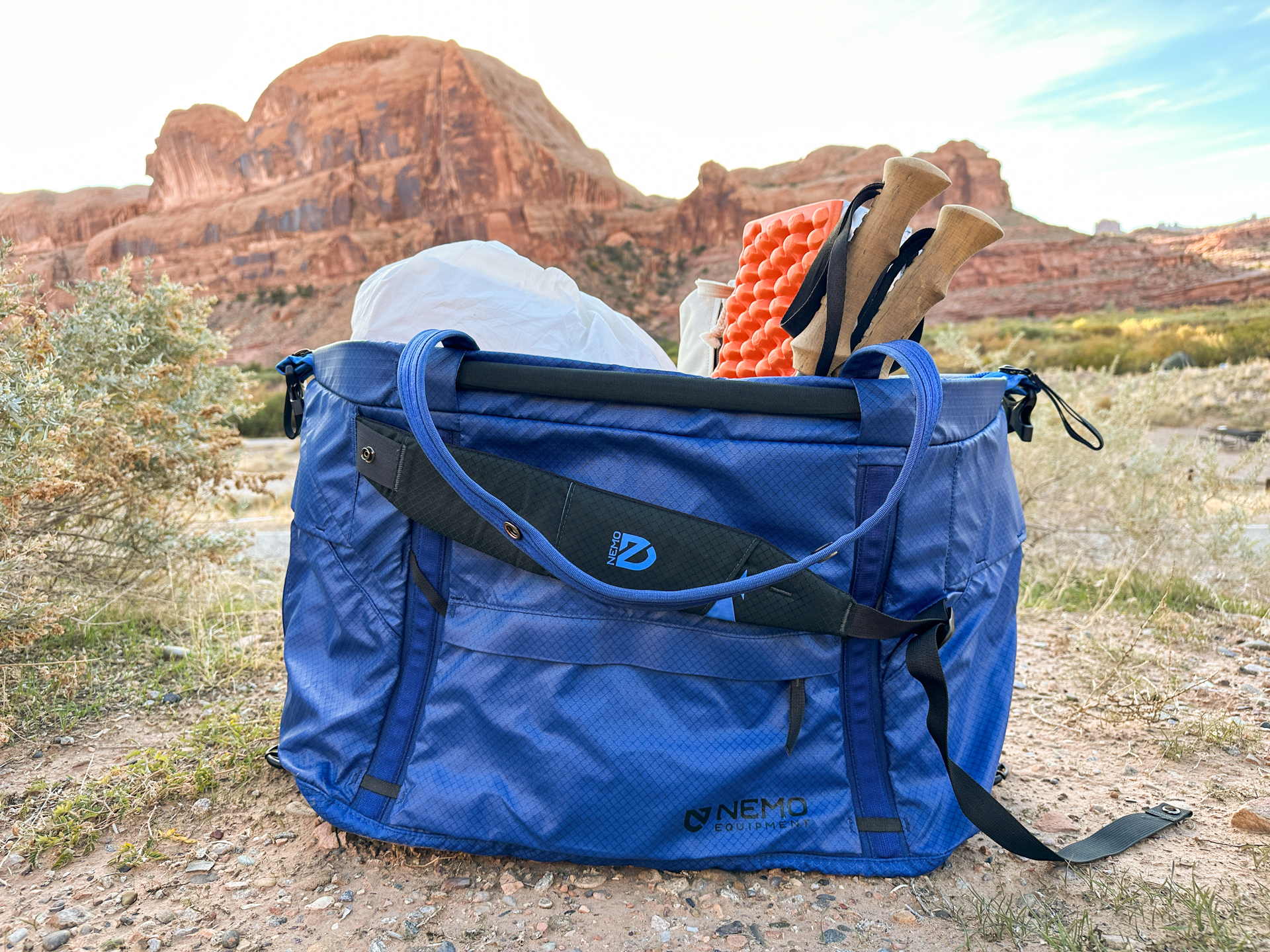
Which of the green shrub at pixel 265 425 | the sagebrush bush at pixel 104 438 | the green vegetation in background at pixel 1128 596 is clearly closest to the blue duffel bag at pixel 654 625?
the sagebrush bush at pixel 104 438

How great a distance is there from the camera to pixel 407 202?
54.3 m

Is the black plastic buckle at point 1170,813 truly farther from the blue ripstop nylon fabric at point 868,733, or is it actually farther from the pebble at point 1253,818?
the blue ripstop nylon fabric at point 868,733

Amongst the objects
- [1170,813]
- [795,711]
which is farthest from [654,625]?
[1170,813]

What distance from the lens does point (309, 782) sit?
4.11 feet

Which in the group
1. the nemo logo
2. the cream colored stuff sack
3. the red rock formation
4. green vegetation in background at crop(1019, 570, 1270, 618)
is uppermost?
the red rock formation

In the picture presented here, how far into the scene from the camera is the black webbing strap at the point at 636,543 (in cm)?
113

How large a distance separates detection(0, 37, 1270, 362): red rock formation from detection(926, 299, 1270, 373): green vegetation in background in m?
13.5

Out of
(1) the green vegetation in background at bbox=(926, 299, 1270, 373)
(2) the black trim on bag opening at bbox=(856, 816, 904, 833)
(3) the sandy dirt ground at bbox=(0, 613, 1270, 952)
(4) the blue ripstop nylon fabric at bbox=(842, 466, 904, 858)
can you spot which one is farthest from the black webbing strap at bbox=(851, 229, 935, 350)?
(1) the green vegetation in background at bbox=(926, 299, 1270, 373)

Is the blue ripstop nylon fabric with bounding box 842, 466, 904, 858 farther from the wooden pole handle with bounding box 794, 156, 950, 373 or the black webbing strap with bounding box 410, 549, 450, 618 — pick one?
the black webbing strap with bounding box 410, 549, 450, 618

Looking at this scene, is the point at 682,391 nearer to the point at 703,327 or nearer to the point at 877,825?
the point at 877,825

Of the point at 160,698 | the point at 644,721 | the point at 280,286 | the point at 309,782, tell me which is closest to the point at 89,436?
the point at 160,698

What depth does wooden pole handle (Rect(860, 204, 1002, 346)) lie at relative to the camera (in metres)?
1.32

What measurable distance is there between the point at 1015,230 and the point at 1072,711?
59.4 meters

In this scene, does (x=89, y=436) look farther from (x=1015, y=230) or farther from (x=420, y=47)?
(x=420, y=47)
